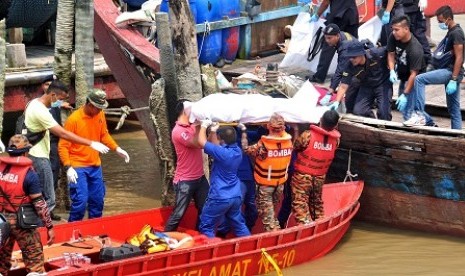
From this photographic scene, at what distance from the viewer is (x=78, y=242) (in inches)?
421

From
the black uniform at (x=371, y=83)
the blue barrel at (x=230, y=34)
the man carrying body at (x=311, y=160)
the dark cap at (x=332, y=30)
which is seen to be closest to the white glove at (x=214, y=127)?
the man carrying body at (x=311, y=160)

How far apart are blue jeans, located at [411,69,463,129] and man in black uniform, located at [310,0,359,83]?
5.08 feet

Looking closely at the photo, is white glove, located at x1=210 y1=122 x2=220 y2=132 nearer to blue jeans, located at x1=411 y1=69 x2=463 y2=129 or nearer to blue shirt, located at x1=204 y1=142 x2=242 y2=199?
blue shirt, located at x1=204 y1=142 x2=242 y2=199

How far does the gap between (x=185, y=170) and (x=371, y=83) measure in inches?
108

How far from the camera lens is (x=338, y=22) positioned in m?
13.9

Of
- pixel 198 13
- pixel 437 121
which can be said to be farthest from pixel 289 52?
pixel 437 121

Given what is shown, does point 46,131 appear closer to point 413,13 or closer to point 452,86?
point 452,86

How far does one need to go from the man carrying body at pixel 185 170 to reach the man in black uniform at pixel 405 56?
2.65m

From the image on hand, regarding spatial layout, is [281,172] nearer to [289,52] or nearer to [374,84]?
[374,84]

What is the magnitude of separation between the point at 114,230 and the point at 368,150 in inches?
121

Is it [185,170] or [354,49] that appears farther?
[354,49]

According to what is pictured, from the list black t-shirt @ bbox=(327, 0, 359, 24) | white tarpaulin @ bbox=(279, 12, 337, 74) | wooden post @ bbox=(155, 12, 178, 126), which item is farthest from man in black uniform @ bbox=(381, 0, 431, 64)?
wooden post @ bbox=(155, 12, 178, 126)

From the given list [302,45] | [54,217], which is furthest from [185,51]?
[54,217]

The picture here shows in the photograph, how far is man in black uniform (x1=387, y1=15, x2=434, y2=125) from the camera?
1240cm
